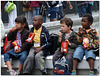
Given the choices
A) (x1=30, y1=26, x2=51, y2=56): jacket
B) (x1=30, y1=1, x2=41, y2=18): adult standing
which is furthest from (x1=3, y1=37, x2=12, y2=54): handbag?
(x1=30, y1=1, x2=41, y2=18): adult standing

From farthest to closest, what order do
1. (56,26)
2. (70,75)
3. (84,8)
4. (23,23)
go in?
(84,8), (56,26), (23,23), (70,75)

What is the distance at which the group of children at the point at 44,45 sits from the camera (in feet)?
19.3

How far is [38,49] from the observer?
6293mm

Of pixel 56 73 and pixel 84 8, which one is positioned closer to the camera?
pixel 56 73

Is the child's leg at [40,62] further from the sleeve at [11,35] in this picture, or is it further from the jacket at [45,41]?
the sleeve at [11,35]

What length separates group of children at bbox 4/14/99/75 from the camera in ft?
19.3

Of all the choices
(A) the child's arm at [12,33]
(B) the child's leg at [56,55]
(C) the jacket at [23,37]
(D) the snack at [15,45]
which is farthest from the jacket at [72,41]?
(A) the child's arm at [12,33]

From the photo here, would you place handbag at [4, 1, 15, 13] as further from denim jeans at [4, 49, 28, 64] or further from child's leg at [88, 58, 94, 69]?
child's leg at [88, 58, 94, 69]

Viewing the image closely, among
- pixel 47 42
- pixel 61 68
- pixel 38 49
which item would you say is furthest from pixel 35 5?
pixel 61 68

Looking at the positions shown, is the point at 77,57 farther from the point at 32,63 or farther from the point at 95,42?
the point at 32,63

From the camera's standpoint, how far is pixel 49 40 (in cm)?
638

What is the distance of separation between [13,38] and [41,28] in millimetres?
659

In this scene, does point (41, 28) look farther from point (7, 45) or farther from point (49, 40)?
point (7, 45)

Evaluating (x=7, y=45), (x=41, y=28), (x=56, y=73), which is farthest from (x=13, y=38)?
(x=56, y=73)
